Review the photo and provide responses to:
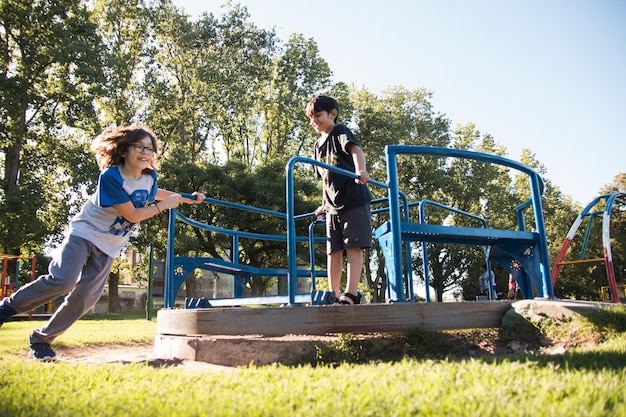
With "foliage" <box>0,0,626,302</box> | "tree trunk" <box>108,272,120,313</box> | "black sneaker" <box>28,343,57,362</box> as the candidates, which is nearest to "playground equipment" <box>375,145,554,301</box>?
"black sneaker" <box>28,343,57,362</box>

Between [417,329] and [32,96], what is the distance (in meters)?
20.0

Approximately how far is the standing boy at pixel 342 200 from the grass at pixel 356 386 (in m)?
0.80

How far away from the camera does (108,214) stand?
315 cm

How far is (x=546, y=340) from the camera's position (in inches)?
A: 116

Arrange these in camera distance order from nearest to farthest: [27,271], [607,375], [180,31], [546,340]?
[607,375] < [546,340] < [180,31] < [27,271]

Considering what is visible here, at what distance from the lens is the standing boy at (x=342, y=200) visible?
3521mm

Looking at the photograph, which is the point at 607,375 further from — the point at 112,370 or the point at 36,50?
the point at 36,50

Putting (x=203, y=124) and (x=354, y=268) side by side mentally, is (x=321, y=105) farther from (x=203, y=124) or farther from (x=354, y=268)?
(x=203, y=124)

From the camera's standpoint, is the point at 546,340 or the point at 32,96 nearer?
the point at 546,340

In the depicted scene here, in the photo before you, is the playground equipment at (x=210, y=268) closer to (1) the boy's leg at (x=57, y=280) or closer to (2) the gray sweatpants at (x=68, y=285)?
(2) the gray sweatpants at (x=68, y=285)

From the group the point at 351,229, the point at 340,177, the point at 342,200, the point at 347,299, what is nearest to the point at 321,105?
the point at 340,177

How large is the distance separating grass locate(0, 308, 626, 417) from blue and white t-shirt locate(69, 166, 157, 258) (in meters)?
0.77

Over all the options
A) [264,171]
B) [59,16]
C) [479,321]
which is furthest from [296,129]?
[479,321]

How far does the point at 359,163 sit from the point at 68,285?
6.62 feet
